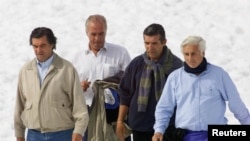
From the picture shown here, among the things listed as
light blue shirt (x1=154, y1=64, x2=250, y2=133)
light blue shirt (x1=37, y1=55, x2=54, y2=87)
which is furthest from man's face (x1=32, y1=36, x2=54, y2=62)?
light blue shirt (x1=154, y1=64, x2=250, y2=133)

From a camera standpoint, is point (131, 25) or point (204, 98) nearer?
point (204, 98)

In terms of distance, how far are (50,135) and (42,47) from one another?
0.72 m

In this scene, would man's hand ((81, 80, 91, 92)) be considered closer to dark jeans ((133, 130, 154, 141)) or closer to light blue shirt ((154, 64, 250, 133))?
dark jeans ((133, 130, 154, 141))

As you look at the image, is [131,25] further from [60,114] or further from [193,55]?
[193,55]

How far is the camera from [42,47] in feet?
18.7

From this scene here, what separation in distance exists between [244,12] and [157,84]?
7444 millimetres

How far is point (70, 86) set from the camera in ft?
18.8

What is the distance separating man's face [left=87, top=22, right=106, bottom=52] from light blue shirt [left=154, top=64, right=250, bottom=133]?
122 centimetres

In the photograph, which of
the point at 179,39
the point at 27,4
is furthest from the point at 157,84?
the point at 27,4

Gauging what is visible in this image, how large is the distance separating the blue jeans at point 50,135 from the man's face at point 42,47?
60 centimetres

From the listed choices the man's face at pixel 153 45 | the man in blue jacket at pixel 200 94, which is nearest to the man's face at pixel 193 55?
the man in blue jacket at pixel 200 94

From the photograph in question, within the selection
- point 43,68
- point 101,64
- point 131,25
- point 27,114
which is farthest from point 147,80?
point 131,25

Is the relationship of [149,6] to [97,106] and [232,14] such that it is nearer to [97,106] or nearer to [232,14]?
[232,14]

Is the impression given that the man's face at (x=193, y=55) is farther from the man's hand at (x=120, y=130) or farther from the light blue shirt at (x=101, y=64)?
the light blue shirt at (x=101, y=64)
